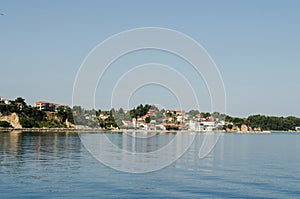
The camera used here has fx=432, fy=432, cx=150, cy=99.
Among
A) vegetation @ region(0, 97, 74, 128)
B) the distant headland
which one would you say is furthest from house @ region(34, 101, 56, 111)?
vegetation @ region(0, 97, 74, 128)

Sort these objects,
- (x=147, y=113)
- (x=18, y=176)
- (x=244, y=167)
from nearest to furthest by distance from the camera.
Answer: (x=18, y=176)
(x=244, y=167)
(x=147, y=113)

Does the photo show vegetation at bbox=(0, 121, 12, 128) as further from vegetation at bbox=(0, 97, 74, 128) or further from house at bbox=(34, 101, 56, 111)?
house at bbox=(34, 101, 56, 111)

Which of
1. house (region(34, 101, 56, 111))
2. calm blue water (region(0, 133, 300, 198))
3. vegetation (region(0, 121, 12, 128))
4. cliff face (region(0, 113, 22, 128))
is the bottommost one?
calm blue water (region(0, 133, 300, 198))

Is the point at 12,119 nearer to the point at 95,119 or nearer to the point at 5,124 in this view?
the point at 5,124

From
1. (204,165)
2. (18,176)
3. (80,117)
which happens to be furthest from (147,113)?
(18,176)

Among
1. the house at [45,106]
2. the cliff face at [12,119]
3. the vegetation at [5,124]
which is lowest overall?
the vegetation at [5,124]

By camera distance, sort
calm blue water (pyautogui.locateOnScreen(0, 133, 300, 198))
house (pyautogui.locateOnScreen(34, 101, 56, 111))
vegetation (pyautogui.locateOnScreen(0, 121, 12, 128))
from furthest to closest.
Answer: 1. house (pyautogui.locateOnScreen(34, 101, 56, 111))
2. vegetation (pyautogui.locateOnScreen(0, 121, 12, 128))
3. calm blue water (pyautogui.locateOnScreen(0, 133, 300, 198))

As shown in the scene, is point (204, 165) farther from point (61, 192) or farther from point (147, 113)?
point (147, 113)

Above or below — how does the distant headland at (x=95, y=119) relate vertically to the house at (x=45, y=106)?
below

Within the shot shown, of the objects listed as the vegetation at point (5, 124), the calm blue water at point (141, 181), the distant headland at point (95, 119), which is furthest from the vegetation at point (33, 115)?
the calm blue water at point (141, 181)

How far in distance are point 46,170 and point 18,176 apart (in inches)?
147

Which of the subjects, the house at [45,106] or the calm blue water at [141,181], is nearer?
the calm blue water at [141,181]

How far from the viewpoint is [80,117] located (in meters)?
147

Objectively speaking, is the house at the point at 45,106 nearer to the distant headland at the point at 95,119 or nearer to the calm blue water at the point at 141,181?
the distant headland at the point at 95,119
